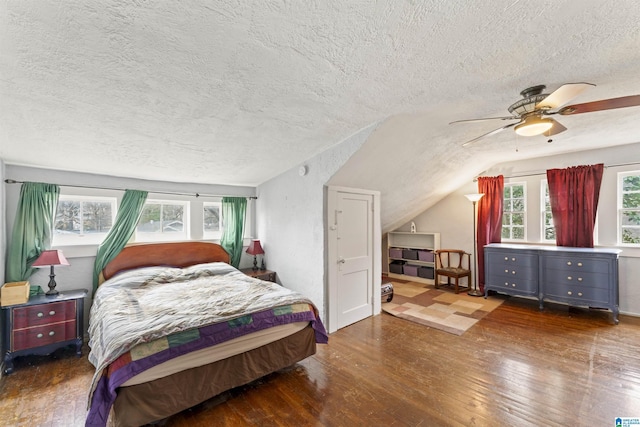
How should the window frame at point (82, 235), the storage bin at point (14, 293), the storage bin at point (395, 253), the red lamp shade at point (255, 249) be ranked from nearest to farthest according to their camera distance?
1. the storage bin at point (14, 293)
2. the window frame at point (82, 235)
3. the red lamp shade at point (255, 249)
4. the storage bin at point (395, 253)

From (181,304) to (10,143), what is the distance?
6.72 ft

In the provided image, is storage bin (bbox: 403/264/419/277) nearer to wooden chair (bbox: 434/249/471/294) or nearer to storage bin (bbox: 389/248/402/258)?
storage bin (bbox: 389/248/402/258)

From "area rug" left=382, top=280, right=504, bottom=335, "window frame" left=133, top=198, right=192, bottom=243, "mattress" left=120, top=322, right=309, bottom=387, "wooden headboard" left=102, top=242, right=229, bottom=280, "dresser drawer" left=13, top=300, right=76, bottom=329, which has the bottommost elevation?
"area rug" left=382, top=280, right=504, bottom=335

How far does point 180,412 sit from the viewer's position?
80.2 inches

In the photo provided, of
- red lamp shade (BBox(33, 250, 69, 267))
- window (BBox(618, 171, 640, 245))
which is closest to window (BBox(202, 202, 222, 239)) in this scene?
red lamp shade (BBox(33, 250, 69, 267))

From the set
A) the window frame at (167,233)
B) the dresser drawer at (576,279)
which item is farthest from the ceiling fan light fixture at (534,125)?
the window frame at (167,233)

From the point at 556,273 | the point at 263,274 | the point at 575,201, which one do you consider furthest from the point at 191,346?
the point at 575,201

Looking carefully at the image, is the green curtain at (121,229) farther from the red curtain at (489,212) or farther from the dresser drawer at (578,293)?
the dresser drawer at (578,293)

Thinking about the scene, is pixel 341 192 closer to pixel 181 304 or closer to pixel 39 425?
pixel 181 304

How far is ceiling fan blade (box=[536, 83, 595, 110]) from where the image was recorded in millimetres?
1598

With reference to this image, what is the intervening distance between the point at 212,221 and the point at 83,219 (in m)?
1.60

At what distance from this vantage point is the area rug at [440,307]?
367cm

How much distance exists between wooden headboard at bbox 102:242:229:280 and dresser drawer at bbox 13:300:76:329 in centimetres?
62

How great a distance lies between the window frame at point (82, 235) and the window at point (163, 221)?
35 centimetres
